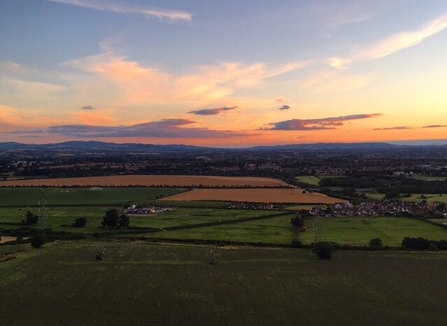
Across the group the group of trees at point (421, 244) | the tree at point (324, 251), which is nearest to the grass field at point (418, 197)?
the group of trees at point (421, 244)

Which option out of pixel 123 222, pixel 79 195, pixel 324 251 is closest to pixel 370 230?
pixel 324 251

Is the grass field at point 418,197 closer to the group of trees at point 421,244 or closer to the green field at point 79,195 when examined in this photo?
the group of trees at point 421,244

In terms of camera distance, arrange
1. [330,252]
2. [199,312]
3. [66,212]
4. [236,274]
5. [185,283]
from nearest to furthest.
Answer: [199,312], [185,283], [236,274], [330,252], [66,212]

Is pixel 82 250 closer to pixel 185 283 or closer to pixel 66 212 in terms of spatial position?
pixel 185 283

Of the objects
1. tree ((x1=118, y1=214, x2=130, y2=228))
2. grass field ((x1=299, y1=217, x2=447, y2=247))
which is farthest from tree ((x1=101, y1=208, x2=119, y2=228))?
grass field ((x1=299, y1=217, x2=447, y2=247))

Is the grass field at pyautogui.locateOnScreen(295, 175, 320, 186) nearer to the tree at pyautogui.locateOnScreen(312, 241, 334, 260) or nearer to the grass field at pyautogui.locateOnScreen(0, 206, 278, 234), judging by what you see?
the grass field at pyautogui.locateOnScreen(0, 206, 278, 234)

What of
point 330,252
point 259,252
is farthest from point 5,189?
point 330,252
